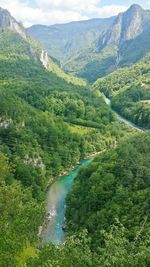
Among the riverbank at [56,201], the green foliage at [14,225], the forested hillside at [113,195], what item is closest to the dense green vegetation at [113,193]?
the forested hillside at [113,195]

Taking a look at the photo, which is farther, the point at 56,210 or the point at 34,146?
the point at 34,146

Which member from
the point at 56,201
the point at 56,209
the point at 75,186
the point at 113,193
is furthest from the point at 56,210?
the point at 113,193

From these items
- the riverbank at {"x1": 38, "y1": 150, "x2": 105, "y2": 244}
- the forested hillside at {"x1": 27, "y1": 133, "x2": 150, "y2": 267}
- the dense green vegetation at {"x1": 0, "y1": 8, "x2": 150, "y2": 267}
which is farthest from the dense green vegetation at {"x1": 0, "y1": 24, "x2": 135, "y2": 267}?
the forested hillside at {"x1": 27, "y1": 133, "x2": 150, "y2": 267}

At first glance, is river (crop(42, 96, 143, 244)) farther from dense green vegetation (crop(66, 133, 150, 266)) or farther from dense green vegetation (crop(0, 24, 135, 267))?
dense green vegetation (crop(0, 24, 135, 267))

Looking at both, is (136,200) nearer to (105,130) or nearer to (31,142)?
(31,142)

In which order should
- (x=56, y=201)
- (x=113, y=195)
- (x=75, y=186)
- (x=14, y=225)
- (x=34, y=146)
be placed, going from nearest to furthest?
(x=14, y=225)
(x=113, y=195)
(x=75, y=186)
(x=56, y=201)
(x=34, y=146)

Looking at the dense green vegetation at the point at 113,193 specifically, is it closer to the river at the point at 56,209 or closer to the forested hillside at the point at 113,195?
the forested hillside at the point at 113,195

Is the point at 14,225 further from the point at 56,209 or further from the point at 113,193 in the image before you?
the point at 56,209

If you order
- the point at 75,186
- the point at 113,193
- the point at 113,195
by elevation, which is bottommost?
the point at 113,195

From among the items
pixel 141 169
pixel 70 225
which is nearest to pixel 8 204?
pixel 70 225
